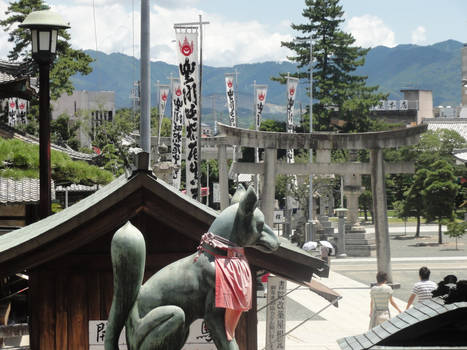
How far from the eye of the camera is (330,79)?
70.8 metres

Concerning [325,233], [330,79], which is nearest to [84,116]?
[325,233]

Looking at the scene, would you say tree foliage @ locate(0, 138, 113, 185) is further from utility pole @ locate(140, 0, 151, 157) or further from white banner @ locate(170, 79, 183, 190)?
white banner @ locate(170, 79, 183, 190)

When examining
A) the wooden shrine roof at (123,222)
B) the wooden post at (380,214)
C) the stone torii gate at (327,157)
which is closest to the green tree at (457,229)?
the wooden post at (380,214)

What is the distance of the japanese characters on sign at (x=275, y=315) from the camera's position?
43.2ft

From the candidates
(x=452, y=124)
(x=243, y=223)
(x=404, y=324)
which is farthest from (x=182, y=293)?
(x=452, y=124)

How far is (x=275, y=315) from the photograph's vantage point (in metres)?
13.7

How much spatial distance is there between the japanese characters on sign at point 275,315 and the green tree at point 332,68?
5537cm

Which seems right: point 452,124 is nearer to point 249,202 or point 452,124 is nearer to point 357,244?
point 357,244

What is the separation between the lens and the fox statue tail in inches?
228

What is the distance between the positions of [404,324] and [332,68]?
6655 centimetres

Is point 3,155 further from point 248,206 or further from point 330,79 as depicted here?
point 330,79

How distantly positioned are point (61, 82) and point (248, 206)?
1439 inches

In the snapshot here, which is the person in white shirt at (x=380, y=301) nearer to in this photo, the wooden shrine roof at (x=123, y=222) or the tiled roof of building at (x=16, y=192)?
the wooden shrine roof at (x=123, y=222)

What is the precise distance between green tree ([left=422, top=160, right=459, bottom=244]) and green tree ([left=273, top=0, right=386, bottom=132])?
71.1 ft
